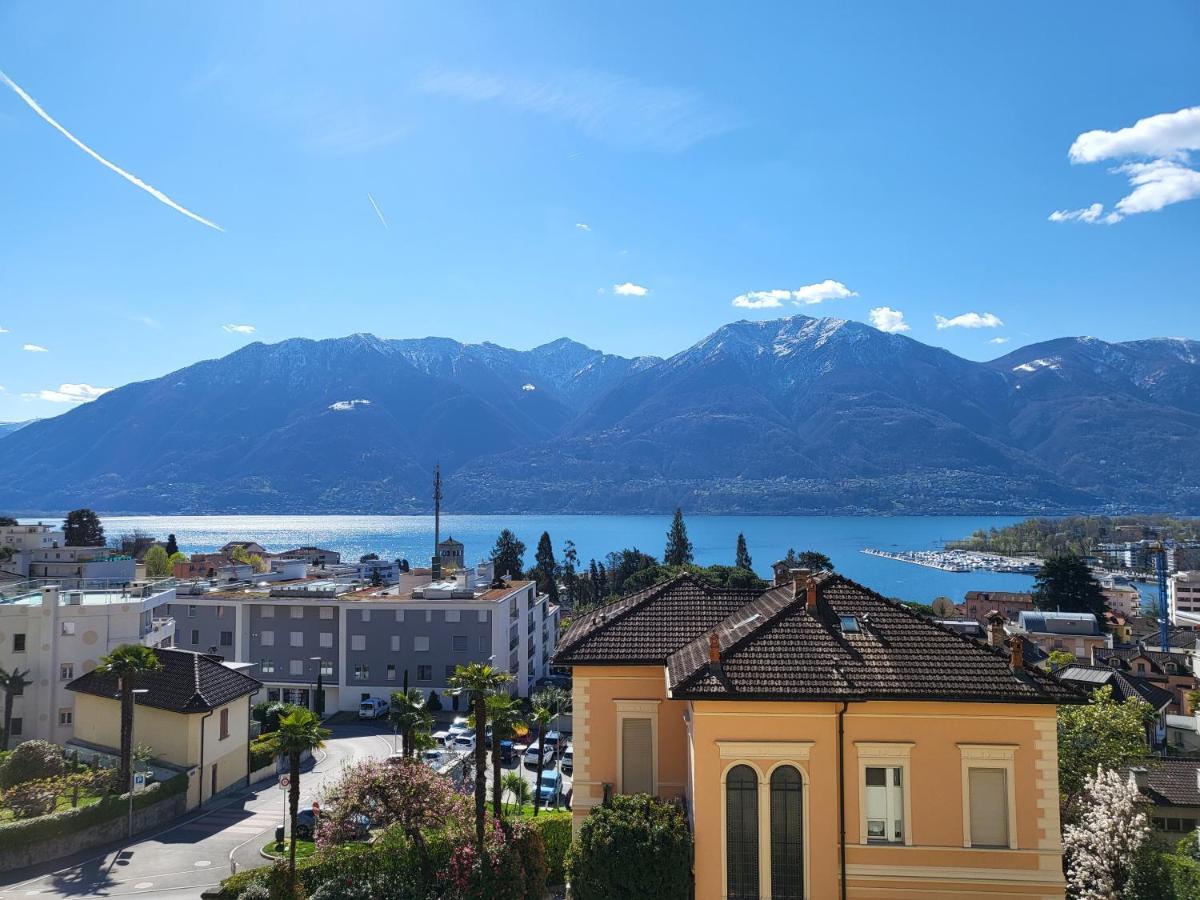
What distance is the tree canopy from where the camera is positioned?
9606 centimetres

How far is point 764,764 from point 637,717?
3.74 m

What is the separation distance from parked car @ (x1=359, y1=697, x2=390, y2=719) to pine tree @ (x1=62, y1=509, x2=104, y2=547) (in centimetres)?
8491

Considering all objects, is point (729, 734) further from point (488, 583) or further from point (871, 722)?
point (488, 583)

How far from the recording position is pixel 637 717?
1764cm

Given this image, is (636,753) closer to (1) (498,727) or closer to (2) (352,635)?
(1) (498,727)

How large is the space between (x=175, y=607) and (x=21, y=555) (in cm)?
5494

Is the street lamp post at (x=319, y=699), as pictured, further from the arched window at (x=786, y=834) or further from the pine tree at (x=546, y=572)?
the pine tree at (x=546, y=572)

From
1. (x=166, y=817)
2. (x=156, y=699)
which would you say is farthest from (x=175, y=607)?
(x=166, y=817)

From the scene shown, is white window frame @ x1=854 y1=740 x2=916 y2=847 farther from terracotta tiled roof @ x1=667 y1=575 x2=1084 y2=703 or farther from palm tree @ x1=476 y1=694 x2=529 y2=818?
palm tree @ x1=476 y1=694 x2=529 y2=818

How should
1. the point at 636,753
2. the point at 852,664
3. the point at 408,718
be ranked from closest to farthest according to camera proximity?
the point at 852,664, the point at 636,753, the point at 408,718

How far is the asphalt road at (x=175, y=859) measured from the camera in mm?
22984

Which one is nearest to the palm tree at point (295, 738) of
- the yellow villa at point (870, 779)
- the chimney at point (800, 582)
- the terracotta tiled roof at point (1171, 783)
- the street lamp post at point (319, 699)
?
the yellow villa at point (870, 779)

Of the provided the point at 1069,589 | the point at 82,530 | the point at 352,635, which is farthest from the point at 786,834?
the point at 82,530

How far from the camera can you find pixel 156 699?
32906mm
